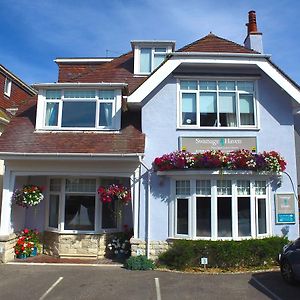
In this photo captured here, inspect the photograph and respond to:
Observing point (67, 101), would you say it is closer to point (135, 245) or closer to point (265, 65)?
point (135, 245)

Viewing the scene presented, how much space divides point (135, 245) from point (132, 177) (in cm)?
223

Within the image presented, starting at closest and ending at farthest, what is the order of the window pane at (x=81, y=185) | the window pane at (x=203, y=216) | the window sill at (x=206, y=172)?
the window sill at (x=206, y=172) → the window pane at (x=203, y=216) → the window pane at (x=81, y=185)

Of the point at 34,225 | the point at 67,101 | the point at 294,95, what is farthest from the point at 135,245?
the point at 294,95

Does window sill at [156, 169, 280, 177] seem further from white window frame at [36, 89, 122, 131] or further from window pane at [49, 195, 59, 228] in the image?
window pane at [49, 195, 59, 228]

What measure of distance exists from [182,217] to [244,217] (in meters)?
2.02

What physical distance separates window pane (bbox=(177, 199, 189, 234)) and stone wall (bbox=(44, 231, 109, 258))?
2776 millimetres

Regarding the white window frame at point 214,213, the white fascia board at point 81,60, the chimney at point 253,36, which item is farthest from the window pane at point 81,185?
the white fascia board at point 81,60

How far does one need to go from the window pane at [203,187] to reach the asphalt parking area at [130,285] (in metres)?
2.63

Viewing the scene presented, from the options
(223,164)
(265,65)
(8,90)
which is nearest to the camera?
(223,164)

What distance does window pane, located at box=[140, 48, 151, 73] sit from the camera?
1606 centimetres

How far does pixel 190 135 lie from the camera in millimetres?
12664

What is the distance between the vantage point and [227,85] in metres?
13.0

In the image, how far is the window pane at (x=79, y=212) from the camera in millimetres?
13234

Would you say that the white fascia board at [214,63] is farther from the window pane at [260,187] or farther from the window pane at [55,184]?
the window pane at [55,184]
